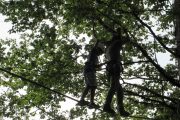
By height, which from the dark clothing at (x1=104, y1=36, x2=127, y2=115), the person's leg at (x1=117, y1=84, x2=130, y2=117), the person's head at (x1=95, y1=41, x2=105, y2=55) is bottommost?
the person's leg at (x1=117, y1=84, x2=130, y2=117)

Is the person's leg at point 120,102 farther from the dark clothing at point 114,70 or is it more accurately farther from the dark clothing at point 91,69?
the dark clothing at point 91,69

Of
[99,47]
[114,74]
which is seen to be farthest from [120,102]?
[99,47]

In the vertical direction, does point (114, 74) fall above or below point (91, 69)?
below

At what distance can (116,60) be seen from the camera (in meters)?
8.58

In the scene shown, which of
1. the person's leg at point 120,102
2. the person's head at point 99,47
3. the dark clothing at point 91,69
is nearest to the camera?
the person's leg at point 120,102

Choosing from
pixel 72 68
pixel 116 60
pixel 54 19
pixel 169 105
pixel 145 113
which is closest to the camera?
pixel 116 60

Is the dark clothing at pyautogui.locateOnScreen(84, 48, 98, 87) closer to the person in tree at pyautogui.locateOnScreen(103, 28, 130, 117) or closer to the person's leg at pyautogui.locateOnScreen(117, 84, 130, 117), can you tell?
the person in tree at pyautogui.locateOnScreen(103, 28, 130, 117)

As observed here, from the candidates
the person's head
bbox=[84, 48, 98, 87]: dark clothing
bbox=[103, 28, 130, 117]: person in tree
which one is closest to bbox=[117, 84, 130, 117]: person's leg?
bbox=[103, 28, 130, 117]: person in tree

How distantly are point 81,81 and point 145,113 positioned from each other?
11.4 ft

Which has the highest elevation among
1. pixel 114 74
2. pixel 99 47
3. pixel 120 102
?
pixel 99 47

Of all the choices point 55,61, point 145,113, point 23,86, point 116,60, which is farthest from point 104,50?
point 145,113

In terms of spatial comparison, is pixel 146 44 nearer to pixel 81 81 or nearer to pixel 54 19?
pixel 81 81

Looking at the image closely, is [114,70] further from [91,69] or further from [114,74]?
[91,69]

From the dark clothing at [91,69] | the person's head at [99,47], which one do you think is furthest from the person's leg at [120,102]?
the person's head at [99,47]
